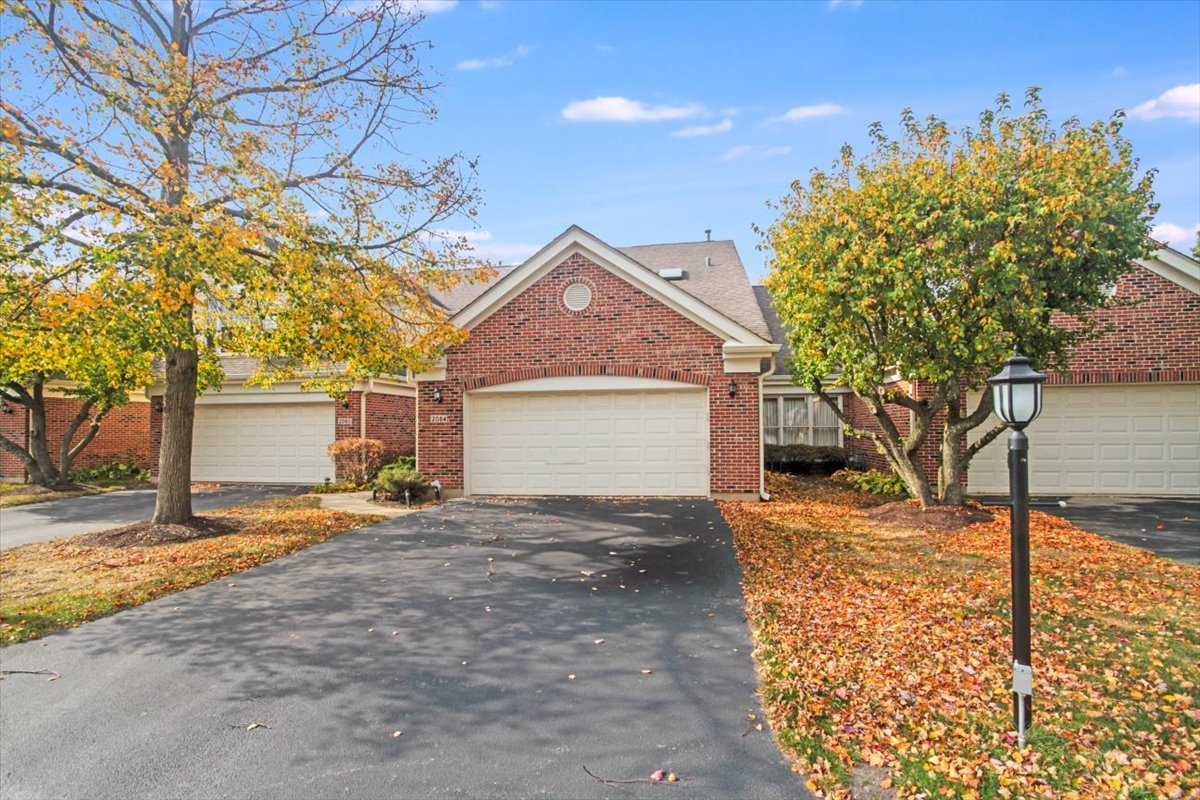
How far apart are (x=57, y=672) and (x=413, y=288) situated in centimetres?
666

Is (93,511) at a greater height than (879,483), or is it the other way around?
(879,483)

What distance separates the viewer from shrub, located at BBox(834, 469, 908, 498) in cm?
1334

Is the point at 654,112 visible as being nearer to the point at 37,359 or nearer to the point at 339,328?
the point at 339,328

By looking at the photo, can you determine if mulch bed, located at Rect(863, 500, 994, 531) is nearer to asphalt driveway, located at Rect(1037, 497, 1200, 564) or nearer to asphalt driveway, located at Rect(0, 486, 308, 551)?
asphalt driveway, located at Rect(1037, 497, 1200, 564)

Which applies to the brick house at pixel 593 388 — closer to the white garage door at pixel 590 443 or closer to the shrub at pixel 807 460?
the white garage door at pixel 590 443

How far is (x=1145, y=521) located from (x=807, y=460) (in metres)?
7.49

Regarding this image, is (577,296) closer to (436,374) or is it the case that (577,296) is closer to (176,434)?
(436,374)

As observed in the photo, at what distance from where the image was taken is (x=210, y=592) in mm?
6746

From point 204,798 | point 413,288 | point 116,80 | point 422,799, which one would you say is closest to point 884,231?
point 413,288

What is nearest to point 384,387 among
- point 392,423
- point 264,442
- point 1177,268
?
point 392,423

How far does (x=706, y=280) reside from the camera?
1650 cm

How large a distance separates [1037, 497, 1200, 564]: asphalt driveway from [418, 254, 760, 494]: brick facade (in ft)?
16.7

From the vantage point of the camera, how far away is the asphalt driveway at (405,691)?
132 inches

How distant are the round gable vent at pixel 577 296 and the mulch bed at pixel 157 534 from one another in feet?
22.9
